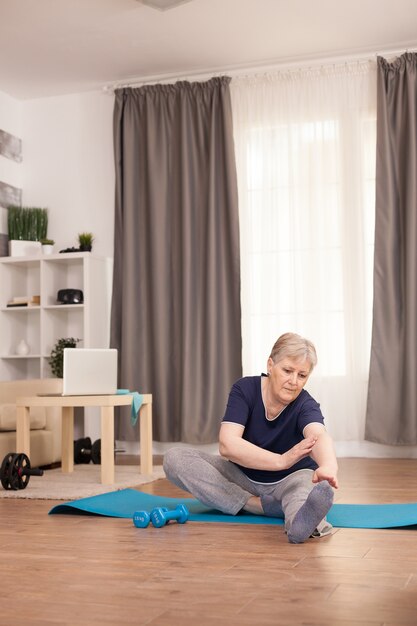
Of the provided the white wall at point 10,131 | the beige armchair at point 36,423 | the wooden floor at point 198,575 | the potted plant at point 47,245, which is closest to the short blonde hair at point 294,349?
the wooden floor at point 198,575

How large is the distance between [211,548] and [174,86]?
4.75 meters

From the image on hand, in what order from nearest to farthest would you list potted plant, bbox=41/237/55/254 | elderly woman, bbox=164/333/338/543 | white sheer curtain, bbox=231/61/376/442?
elderly woman, bbox=164/333/338/543 → white sheer curtain, bbox=231/61/376/442 → potted plant, bbox=41/237/55/254

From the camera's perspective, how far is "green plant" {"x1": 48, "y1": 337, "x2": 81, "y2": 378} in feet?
21.4

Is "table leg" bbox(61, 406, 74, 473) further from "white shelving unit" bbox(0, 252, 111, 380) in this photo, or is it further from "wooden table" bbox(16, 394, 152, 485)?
"white shelving unit" bbox(0, 252, 111, 380)

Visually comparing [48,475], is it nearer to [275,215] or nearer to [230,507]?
[230,507]

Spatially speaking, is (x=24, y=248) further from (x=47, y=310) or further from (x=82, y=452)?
(x=82, y=452)

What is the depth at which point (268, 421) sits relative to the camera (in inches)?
125

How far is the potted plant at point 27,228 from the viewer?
6863 millimetres

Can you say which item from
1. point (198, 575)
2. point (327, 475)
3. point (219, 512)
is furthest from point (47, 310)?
point (198, 575)

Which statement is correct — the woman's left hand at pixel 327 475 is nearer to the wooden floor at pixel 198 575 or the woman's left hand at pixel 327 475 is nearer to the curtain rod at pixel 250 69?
the wooden floor at pixel 198 575

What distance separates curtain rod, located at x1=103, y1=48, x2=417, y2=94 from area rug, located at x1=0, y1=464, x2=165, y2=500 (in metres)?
3.22

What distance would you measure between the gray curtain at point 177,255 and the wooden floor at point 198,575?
302 cm

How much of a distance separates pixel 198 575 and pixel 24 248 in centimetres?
499

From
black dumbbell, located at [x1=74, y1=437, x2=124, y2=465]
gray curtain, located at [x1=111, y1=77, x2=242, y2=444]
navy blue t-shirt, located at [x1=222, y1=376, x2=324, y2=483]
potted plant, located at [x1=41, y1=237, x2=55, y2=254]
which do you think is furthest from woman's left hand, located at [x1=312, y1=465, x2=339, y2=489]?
potted plant, located at [x1=41, y1=237, x2=55, y2=254]
